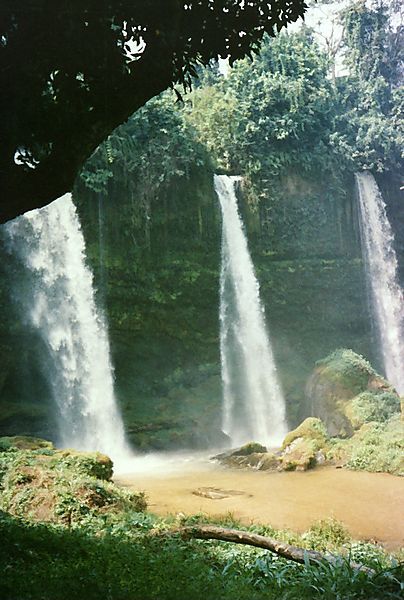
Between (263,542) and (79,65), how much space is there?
4969 millimetres

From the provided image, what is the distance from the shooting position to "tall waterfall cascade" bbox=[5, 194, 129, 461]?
1938 centimetres

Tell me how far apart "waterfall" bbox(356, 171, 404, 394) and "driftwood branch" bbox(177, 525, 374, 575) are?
23.3 meters

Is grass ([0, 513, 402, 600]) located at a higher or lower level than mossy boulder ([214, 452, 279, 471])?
higher

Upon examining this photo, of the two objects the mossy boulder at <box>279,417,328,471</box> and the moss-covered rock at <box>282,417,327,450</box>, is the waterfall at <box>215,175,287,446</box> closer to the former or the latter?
the moss-covered rock at <box>282,417,327,450</box>

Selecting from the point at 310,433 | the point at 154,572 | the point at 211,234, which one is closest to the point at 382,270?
the point at 211,234

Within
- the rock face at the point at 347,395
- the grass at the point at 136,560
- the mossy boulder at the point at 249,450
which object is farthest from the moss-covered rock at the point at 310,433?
the grass at the point at 136,560

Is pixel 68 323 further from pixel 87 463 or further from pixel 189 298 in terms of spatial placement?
pixel 87 463

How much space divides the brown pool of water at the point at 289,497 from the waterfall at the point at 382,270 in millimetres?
14658

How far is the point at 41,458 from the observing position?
11484mm

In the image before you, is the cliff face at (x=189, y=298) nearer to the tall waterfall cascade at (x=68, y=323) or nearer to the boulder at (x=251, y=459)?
the tall waterfall cascade at (x=68, y=323)

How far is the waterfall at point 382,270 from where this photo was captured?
28219mm

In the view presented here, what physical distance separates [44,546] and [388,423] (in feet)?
46.8

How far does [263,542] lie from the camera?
17.8 ft

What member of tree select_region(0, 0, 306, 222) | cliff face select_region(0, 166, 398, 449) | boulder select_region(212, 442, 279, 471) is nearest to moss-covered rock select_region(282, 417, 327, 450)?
boulder select_region(212, 442, 279, 471)
